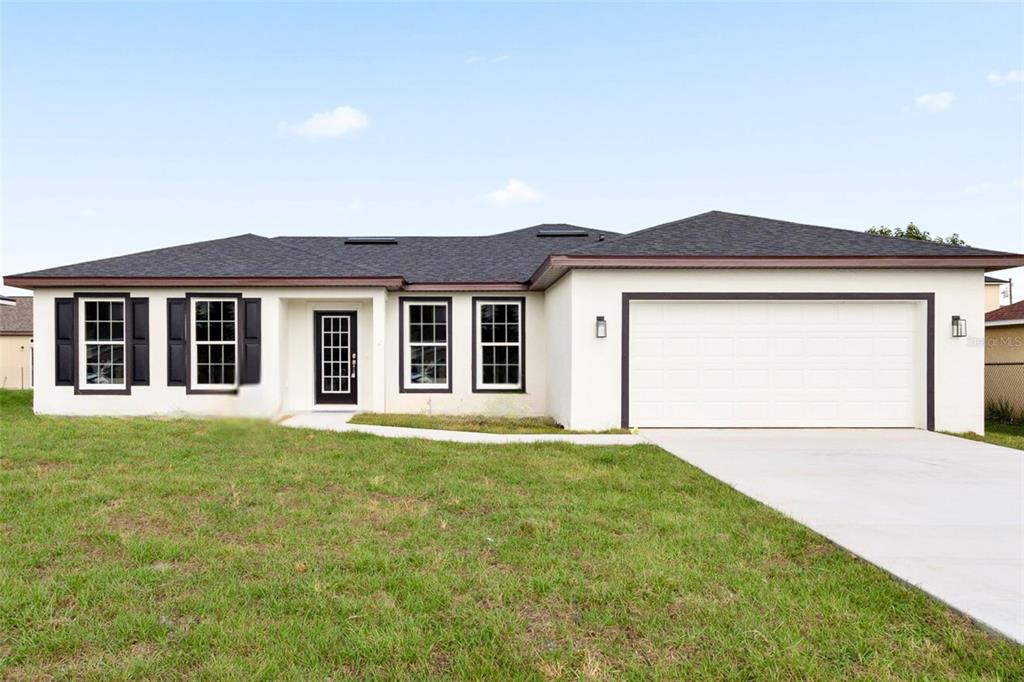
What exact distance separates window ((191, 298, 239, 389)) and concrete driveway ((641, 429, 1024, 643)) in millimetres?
8071

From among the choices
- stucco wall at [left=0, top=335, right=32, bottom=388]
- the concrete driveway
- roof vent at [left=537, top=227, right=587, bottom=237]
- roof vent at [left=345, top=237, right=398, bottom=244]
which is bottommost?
the concrete driveway

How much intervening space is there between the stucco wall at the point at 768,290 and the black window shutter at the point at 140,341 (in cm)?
824

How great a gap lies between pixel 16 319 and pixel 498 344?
24.7 m

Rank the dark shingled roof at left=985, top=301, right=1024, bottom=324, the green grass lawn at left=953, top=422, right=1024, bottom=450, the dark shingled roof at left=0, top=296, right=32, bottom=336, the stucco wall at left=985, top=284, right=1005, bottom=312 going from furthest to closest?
1. the dark shingled roof at left=0, top=296, right=32, bottom=336
2. the stucco wall at left=985, top=284, right=1005, bottom=312
3. the dark shingled roof at left=985, top=301, right=1024, bottom=324
4. the green grass lawn at left=953, top=422, right=1024, bottom=450

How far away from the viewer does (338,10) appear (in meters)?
2.70

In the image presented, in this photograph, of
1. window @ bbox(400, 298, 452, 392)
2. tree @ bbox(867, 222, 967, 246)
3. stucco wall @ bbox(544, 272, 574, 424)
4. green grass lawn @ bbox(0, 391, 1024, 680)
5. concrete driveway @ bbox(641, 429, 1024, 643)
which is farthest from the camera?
tree @ bbox(867, 222, 967, 246)

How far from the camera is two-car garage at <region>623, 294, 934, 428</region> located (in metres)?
10.3

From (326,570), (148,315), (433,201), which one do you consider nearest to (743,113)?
(433,201)

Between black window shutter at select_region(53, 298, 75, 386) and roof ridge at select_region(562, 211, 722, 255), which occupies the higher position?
roof ridge at select_region(562, 211, 722, 255)

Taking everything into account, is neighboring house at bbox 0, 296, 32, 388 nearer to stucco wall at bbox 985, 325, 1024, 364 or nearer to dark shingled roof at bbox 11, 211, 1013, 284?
dark shingled roof at bbox 11, 211, 1013, 284

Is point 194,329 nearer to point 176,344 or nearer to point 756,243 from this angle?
point 176,344

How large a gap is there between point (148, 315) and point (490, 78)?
1009 centimetres

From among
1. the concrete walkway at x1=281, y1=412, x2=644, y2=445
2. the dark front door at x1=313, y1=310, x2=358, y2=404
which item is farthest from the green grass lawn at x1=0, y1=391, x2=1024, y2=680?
the dark front door at x1=313, y1=310, x2=358, y2=404

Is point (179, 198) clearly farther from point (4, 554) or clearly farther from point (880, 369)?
point (880, 369)
